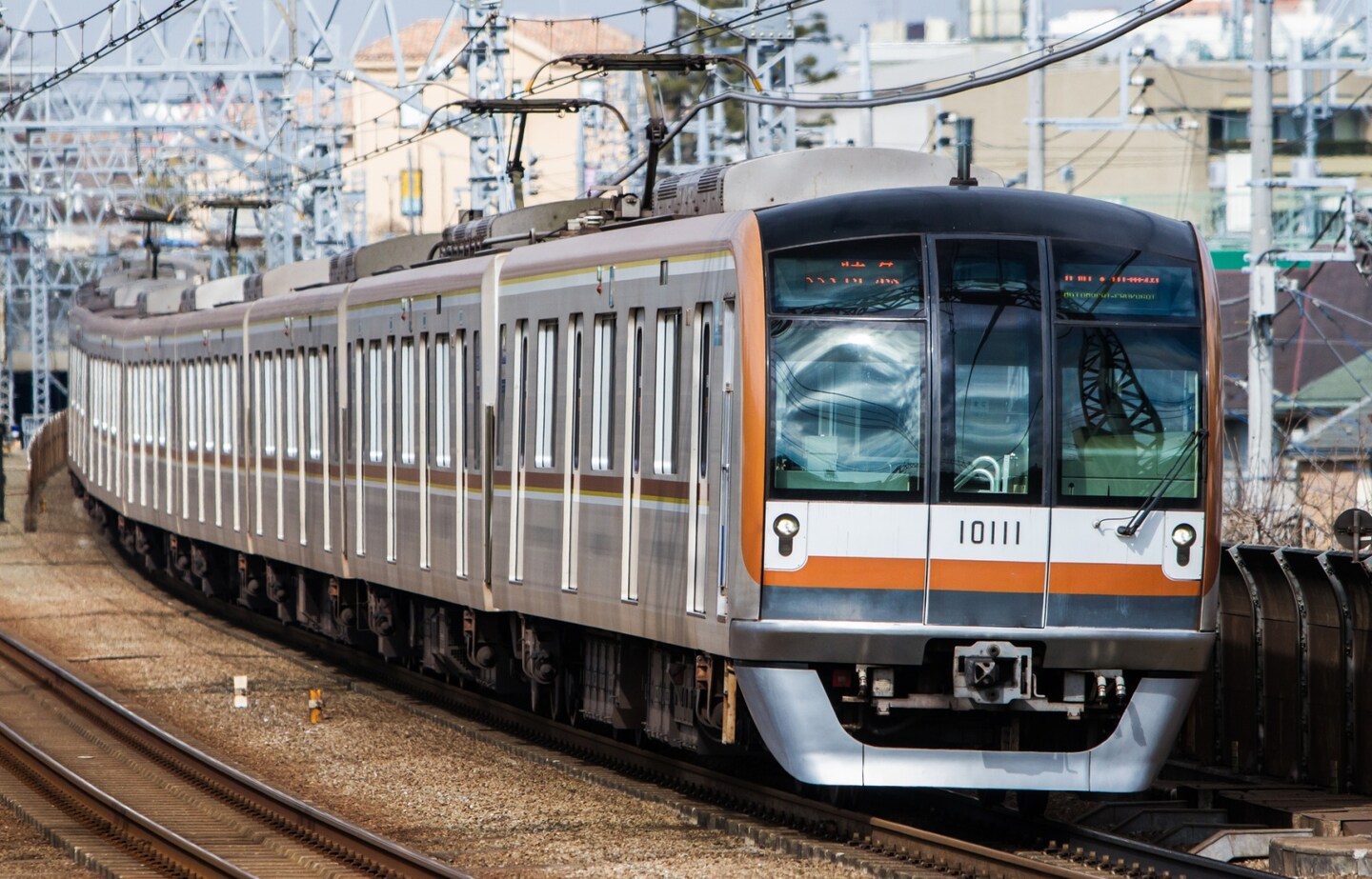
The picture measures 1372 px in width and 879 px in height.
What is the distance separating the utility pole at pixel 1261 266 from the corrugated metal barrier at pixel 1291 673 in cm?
631

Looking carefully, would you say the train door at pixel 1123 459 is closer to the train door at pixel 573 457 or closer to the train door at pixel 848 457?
the train door at pixel 848 457

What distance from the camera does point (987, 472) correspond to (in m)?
9.84

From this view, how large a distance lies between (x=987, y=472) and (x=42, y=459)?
1581 inches

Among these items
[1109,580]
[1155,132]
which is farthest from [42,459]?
[1109,580]

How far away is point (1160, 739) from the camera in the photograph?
33.1 feet

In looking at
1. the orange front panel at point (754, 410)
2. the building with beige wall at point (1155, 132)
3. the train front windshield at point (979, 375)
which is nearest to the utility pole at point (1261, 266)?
the train front windshield at point (979, 375)

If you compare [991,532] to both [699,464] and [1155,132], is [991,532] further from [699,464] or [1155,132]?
[1155,132]

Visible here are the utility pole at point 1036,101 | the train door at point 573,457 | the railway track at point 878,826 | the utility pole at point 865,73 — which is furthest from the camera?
the utility pole at point 865,73

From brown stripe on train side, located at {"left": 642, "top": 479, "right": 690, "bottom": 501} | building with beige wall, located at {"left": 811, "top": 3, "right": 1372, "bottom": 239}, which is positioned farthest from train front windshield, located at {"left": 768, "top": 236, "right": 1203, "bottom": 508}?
building with beige wall, located at {"left": 811, "top": 3, "right": 1372, "bottom": 239}

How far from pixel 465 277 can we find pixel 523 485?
1.72 m

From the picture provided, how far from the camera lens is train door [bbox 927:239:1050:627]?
9805 mm

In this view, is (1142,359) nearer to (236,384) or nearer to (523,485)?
(523,485)

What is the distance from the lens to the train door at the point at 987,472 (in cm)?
980

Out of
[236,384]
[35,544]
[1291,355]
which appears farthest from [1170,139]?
[236,384]
